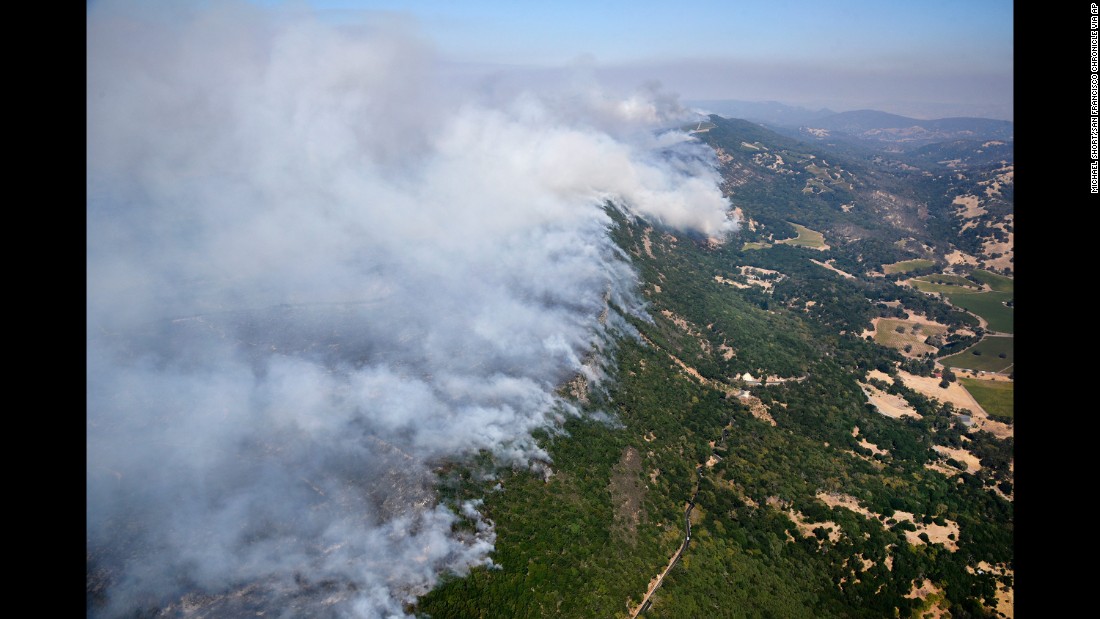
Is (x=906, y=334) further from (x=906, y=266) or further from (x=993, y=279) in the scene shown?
(x=906, y=266)

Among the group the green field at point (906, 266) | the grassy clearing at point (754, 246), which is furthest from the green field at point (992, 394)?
the grassy clearing at point (754, 246)

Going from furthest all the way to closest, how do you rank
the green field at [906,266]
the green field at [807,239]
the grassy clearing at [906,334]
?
the green field at [807,239], the green field at [906,266], the grassy clearing at [906,334]

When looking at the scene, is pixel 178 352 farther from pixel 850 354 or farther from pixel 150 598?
pixel 850 354

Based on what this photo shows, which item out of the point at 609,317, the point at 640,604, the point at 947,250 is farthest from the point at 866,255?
the point at 640,604

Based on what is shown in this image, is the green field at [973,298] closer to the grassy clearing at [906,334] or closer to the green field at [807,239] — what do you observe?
the grassy clearing at [906,334]

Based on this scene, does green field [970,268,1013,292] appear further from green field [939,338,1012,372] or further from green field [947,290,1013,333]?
green field [939,338,1012,372]

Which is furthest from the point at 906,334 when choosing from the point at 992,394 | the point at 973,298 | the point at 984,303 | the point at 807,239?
the point at 807,239

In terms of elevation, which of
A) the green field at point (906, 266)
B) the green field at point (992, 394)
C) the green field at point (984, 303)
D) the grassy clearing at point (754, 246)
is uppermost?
the grassy clearing at point (754, 246)
